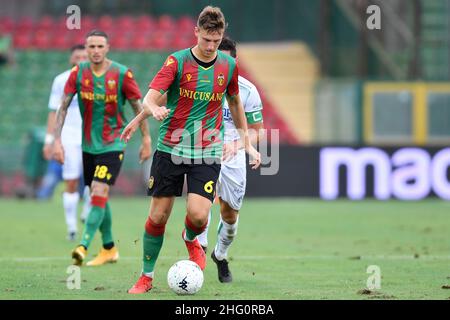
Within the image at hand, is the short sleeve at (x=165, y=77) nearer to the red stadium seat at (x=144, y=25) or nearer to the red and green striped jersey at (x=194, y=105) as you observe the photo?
the red and green striped jersey at (x=194, y=105)

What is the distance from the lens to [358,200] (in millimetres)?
21312

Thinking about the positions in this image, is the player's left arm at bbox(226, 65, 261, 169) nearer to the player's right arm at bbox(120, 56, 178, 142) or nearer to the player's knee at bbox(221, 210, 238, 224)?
the player's right arm at bbox(120, 56, 178, 142)

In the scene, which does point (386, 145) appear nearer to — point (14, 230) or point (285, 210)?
point (285, 210)

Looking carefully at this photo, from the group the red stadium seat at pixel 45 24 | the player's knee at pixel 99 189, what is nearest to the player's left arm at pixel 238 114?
the player's knee at pixel 99 189

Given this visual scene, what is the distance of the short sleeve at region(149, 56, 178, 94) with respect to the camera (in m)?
8.57

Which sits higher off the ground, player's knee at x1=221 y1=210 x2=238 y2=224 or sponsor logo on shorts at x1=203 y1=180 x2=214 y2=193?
sponsor logo on shorts at x1=203 y1=180 x2=214 y2=193

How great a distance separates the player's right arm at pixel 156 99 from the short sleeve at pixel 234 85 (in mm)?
555

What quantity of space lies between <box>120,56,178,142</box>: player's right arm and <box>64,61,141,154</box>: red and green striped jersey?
2.64 meters

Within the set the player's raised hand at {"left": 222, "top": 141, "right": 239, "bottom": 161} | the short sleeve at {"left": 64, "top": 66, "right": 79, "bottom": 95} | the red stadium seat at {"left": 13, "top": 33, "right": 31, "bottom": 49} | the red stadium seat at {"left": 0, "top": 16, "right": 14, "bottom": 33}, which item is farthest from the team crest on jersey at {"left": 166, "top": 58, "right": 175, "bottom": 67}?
the red stadium seat at {"left": 0, "top": 16, "right": 14, "bottom": 33}

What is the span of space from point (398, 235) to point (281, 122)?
37.2 ft


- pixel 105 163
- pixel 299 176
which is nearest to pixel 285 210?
pixel 299 176

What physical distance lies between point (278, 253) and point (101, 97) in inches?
107

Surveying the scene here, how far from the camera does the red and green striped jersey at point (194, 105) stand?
29.0 feet
